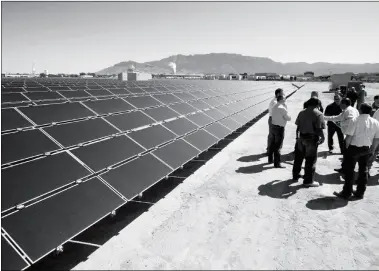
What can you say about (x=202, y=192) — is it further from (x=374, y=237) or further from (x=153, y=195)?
(x=374, y=237)

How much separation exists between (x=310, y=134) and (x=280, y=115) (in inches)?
75.1

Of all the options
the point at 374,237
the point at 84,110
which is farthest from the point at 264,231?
the point at 84,110

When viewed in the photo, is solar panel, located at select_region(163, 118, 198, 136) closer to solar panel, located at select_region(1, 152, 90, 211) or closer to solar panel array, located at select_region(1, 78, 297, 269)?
solar panel array, located at select_region(1, 78, 297, 269)

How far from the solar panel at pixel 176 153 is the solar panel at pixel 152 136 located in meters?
0.30

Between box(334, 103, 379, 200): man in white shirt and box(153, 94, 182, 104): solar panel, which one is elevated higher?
box(153, 94, 182, 104): solar panel

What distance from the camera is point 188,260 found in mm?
5652

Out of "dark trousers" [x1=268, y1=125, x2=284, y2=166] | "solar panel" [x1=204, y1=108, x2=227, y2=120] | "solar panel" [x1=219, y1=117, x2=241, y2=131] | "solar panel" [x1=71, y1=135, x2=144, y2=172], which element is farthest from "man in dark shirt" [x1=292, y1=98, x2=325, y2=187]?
"solar panel" [x1=204, y1=108, x2=227, y2=120]

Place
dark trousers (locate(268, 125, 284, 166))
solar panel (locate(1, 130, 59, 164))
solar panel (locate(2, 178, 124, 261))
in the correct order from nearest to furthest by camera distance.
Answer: solar panel (locate(2, 178, 124, 261)) < solar panel (locate(1, 130, 59, 164)) < dark trousers (locate(268, 125, 284, 166))

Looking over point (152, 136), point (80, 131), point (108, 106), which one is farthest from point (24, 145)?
point (108, 106)

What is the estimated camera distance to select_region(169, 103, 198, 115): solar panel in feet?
46.7

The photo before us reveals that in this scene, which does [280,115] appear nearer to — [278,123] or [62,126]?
[278,123]

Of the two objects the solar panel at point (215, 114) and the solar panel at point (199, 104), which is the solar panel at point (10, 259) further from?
the solar panel at point (199, 104)

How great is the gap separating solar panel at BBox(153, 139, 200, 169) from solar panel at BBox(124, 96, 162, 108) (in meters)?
3.31

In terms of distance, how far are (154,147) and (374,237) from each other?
647cm
